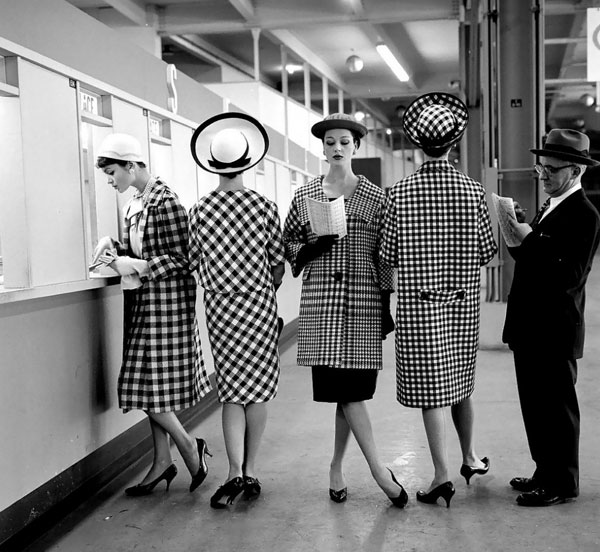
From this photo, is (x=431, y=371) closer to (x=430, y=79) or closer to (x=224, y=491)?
(x=224, y=491)

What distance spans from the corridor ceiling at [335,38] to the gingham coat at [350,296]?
19.8 feet

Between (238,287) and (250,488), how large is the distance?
0.85 m

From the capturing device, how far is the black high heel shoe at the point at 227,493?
317cm

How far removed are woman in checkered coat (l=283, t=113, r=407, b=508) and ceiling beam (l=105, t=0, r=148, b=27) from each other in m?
6.82

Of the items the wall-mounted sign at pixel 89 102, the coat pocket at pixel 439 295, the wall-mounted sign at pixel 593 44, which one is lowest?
the coat pocket at pixel 439 295

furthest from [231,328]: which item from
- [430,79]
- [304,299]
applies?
[430,79]

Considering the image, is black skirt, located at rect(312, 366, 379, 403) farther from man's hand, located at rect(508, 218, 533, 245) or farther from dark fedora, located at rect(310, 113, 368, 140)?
dark fedora, located at rect(310, 113, 368, 140)

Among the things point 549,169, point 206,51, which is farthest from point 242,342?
point 206,51

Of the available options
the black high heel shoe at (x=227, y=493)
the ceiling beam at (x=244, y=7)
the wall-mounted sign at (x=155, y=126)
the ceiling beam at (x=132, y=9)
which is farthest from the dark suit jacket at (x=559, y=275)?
the ceiling beam at (x=132, y=9)

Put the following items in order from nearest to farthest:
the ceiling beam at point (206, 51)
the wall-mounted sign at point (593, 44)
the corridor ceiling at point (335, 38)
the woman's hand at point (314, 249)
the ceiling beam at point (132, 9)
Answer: the woman's hand at point (314, 249) → the wall-mounted sign at point (593, 44) → the ceiling beam at point (132, 9) → the corridor ceiling at point (335, 38) → the ceiling beam at point (206, 51)

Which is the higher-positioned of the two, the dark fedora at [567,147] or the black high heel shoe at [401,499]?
the dark fedora at [567,147]

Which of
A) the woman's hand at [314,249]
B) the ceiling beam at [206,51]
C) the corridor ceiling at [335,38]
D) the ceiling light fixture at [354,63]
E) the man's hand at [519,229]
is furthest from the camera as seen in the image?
the ceiling light fixture at [354,63]

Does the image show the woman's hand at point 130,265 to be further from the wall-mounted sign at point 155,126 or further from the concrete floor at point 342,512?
the wall-mounted sign at point 155,126

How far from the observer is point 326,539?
2.84m
